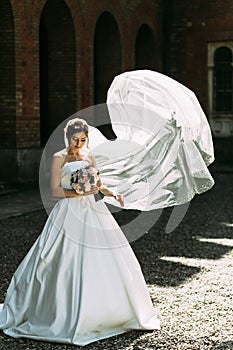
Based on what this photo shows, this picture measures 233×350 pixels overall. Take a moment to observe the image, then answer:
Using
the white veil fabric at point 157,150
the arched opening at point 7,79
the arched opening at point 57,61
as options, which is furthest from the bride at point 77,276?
the arched opening at point 57,61

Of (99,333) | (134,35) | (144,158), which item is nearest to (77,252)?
(99,333)

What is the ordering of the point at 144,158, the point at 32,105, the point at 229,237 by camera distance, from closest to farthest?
the point at 144,158 → the point at 229,237 → the point at 32,105

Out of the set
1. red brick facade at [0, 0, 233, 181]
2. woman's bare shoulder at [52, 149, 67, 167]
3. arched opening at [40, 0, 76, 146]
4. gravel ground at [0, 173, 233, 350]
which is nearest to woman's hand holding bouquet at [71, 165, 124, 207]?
woman's bare shoulder at [52, 149, 67, 167]

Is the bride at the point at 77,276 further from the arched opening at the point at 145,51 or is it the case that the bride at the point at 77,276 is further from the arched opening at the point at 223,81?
the arched opening at the point at 223,81

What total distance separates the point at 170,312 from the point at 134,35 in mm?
13414

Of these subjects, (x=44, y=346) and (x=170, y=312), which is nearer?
(x=44, y=346)

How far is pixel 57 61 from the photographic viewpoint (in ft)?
48.5

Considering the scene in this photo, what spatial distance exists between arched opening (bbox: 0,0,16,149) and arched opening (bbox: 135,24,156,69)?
6.84m

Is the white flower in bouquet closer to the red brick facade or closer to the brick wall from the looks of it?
the red brick facade

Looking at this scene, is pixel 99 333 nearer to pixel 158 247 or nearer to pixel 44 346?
pixel 44 346

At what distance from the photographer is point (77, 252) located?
14.5 ft

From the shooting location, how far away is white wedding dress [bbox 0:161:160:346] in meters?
4.35

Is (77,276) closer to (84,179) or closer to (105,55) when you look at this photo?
(84,179)

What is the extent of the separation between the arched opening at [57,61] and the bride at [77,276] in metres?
10.4
